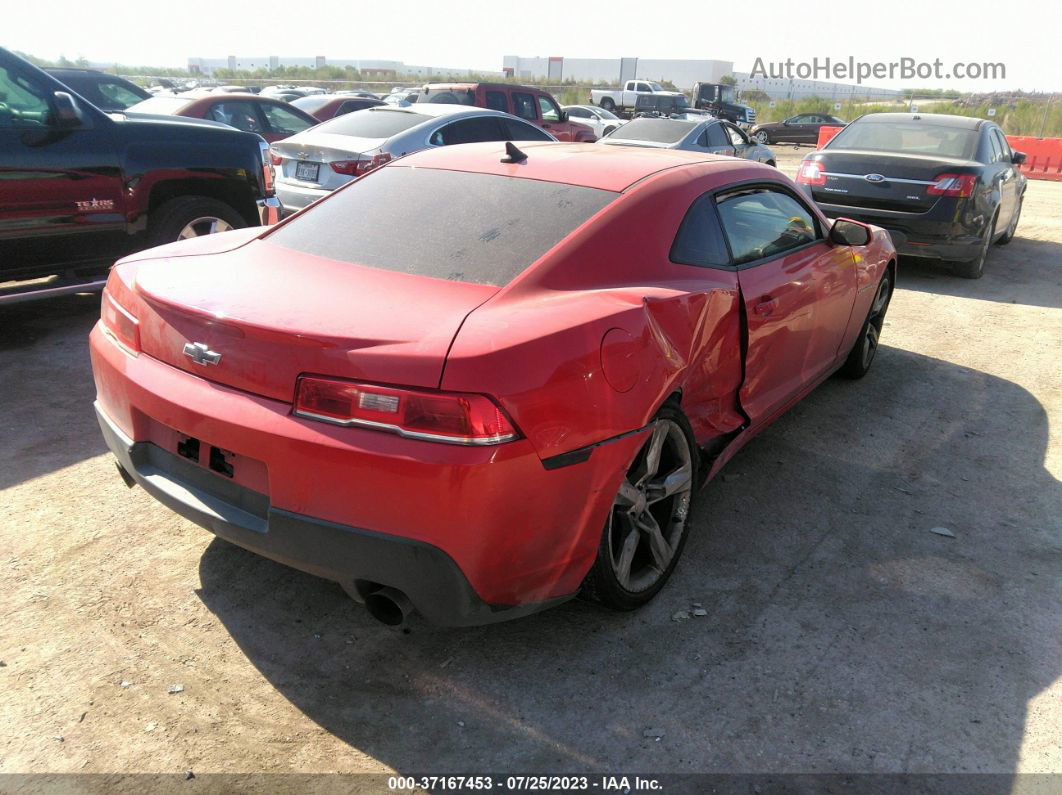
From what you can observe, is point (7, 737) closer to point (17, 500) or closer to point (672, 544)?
point (17, 500)

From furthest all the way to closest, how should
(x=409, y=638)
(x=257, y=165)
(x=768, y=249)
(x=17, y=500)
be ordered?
(x=257, y=165) → (x=768, y=249) → (x=17, y=500) → (x=409, y=638)

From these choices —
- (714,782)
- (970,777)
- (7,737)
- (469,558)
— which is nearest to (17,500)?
(7,737)

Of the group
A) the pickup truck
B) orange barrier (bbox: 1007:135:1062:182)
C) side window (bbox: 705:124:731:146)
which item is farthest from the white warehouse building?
the pickup truck

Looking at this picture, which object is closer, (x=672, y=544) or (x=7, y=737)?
(x=7, y=737)

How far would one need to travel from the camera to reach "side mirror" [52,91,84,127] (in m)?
5.58

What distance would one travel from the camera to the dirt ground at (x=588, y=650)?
8.13 feet

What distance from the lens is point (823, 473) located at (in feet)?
14.4

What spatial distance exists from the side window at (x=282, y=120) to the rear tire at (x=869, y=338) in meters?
9.20

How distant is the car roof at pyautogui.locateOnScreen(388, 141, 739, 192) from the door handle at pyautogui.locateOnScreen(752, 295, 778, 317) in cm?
66

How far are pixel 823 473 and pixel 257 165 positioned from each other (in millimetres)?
5094

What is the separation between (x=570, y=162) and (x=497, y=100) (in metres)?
12.8

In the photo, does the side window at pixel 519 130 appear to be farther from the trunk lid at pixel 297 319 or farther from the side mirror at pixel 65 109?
the trunk lid at pixel 297 319

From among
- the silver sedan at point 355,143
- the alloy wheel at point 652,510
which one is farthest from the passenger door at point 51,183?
the alloy wheel at point 652,510

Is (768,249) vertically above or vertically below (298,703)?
above
